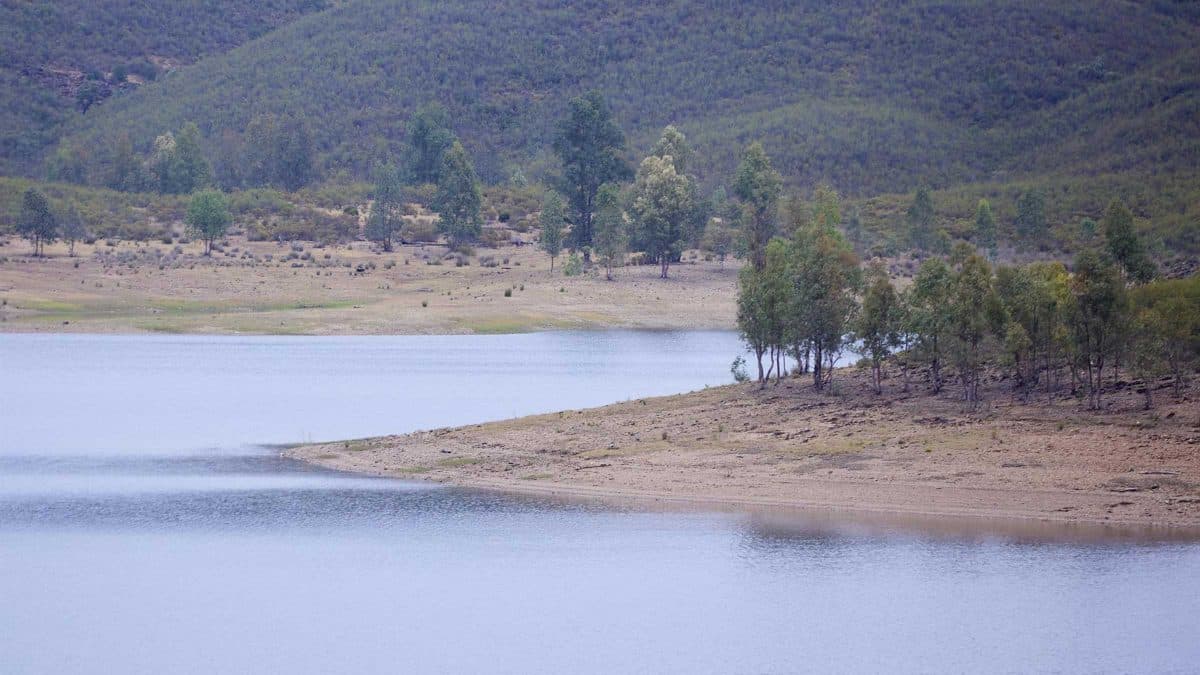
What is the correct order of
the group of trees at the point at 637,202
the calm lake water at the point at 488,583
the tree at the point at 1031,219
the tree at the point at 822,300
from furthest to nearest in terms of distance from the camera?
the tree at the point at 1031,219, the group of trees at the point at 637,202, the tree at the point at 822,300, the calm lake water at the point at 488,583

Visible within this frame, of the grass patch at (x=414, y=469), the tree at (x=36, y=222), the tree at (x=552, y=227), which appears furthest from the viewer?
the tree at (x=552, y=227)

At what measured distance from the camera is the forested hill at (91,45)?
510 feet

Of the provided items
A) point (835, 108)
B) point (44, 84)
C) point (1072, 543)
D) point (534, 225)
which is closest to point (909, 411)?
point (1072, 543)

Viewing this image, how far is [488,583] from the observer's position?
84.1 ft

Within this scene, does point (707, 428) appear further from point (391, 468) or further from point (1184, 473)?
point (1184, 473)

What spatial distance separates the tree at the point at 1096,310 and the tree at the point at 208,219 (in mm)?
62946

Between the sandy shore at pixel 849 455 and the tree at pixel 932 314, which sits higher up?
the tree at pixel 932 314

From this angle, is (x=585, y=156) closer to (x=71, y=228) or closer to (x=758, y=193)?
(x=758, y=193)

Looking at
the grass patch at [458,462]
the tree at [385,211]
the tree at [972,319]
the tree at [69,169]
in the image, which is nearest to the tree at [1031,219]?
the tree at [385,211]

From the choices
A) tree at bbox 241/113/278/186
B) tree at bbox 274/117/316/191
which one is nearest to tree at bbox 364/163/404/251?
tree at bbox 274/117/316/191

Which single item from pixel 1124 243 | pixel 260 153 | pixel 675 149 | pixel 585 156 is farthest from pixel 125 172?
pixel 1124 243

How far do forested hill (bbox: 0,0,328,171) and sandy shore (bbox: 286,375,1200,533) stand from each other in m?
123

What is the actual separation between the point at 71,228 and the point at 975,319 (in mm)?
64262

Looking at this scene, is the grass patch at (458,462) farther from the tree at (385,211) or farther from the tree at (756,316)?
the tree at (385,211)
